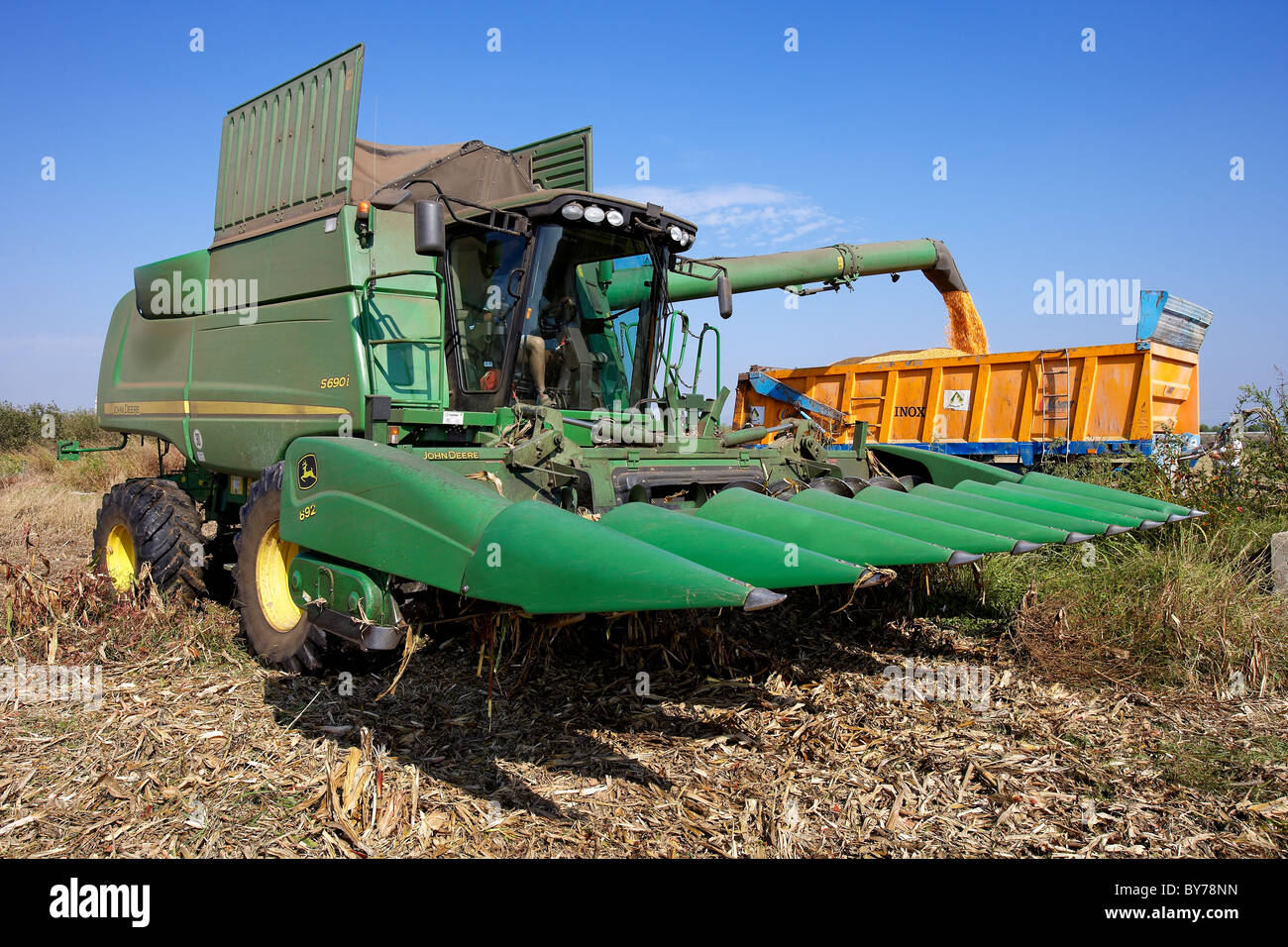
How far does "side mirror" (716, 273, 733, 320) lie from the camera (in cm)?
583

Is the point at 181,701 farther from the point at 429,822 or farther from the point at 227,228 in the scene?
the point at 227,228

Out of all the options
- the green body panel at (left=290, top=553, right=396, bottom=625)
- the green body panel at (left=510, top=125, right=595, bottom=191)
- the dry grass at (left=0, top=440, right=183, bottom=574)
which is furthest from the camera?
the dry grass at (left=0, top=440, right=183, bottom=574)

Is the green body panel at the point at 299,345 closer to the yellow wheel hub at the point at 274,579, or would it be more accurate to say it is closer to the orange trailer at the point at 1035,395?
the yellow wheel hub at the point at 274,579

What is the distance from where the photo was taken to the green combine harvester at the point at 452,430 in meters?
3.17

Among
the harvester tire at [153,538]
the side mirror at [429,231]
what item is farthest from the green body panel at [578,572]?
the harvester tire at [153,538]

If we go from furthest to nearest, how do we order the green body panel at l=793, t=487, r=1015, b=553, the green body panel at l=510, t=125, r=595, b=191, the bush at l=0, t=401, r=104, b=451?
the bush at l=0, t=401, r=104, b=451 < the green body panel at l=510, t=125, r=595, b=191 < the green body panel at l=793, t=487, r=1015, b=553

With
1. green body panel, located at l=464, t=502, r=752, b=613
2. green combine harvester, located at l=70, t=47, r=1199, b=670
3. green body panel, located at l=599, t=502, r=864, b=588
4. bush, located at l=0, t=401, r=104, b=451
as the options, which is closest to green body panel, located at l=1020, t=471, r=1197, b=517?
green combine harvester, located at l=70, t=47, r=1199, b=670

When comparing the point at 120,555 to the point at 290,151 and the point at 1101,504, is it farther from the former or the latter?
the point at 1101,504

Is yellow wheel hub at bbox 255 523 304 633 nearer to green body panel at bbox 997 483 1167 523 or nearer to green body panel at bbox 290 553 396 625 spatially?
green body panel at bbox 290 553 396 625

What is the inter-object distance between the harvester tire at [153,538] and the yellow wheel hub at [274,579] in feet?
4.04

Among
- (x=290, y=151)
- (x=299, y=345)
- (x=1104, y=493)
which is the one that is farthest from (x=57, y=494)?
(x=1104, y=493)

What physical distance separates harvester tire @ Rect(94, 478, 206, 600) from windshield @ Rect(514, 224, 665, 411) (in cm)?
273

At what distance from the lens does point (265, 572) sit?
475 centimetres

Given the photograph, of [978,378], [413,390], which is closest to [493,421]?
[413,390]
